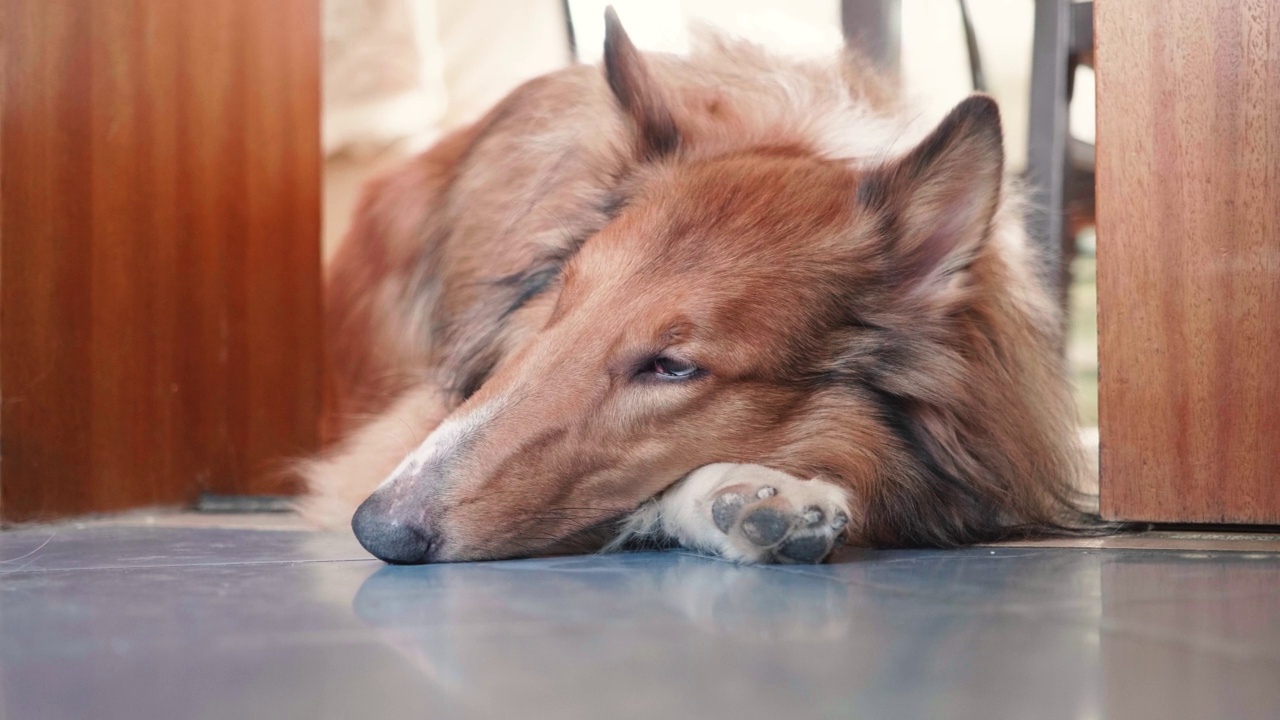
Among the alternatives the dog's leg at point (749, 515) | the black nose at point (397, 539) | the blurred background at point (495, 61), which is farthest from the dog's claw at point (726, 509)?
the blurred background at point (495, 61)

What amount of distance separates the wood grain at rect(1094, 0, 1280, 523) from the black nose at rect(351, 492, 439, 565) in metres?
1.20

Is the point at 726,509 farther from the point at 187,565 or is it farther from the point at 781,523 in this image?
the point at 187,565

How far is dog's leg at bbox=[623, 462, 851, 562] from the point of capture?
152 centimetres

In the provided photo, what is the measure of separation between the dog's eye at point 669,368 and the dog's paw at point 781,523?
0.24 m

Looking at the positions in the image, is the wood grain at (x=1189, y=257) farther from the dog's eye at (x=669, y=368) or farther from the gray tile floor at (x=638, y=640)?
the dog's eye at (x=669, y=368)

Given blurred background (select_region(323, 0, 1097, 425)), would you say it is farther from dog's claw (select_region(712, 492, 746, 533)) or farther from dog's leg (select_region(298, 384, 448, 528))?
dog's claw (select_region(712, 492, 746, 533))

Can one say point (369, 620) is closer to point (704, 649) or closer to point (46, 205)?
point (704, 649)

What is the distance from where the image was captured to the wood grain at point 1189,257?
72.4 inches

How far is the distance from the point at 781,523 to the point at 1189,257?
92 centimetres

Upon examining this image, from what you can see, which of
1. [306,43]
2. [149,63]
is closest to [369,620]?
[149,63]

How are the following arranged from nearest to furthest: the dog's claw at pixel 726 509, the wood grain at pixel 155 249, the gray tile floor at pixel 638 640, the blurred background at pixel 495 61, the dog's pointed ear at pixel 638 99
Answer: the gray tile floor at pixel 638 640 < the dog's claw at pixel 726 509 < the dog's pointed ear at pixel 638 99 < the wood grain at pixel 155 249 < the blurred background at pixel 495 61

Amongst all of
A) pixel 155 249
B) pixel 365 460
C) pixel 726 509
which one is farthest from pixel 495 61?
pixel 726 509

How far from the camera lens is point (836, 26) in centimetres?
422

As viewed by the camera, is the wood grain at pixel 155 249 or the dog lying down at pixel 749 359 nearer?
the dog lying down at pixel 749 359
